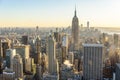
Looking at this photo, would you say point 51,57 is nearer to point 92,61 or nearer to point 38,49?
point 38,49

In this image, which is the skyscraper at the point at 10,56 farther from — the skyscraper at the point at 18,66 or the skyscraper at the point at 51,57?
the skyscraper at the point at 51,57

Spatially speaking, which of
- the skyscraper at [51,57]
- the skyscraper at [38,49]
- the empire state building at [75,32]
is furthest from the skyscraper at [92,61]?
the empire state building at [75,32]

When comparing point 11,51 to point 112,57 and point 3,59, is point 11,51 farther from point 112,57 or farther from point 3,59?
point 112,57

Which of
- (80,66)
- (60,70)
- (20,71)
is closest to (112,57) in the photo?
(80,66)

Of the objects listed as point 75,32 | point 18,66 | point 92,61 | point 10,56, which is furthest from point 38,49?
point 75,32

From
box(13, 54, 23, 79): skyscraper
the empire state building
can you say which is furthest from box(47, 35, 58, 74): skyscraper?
the empire state building
